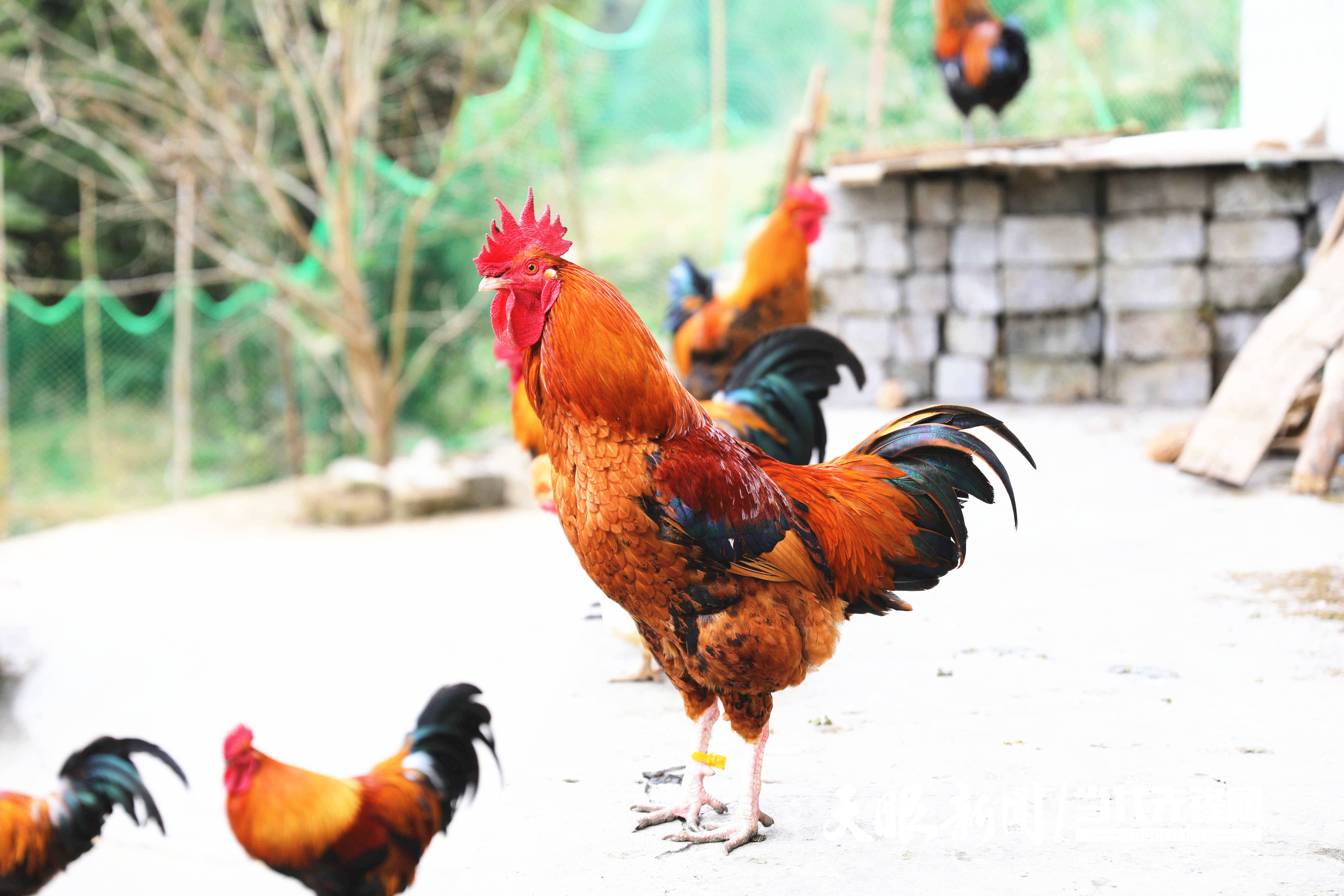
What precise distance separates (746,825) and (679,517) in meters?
0.75

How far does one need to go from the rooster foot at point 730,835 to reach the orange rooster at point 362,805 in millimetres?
514

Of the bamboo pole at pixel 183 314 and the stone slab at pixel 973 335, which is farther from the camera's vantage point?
the bamboo pole at pixel 183 314

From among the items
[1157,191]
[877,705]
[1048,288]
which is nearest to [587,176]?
[1048,288]

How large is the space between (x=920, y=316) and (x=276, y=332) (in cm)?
702

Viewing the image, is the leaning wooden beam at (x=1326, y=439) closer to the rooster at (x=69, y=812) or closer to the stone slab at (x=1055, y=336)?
the stone slab at (x=1055, y=336)

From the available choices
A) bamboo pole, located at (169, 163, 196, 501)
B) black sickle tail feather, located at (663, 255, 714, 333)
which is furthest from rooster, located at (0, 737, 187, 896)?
bamboo pole, located at (169, 163, 196, 501)

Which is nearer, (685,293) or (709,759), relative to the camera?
(709,759)

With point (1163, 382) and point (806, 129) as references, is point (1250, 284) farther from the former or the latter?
point (806, 129)

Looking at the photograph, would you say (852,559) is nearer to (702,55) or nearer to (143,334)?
(702,55)

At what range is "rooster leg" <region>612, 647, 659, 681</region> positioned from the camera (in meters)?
3.46

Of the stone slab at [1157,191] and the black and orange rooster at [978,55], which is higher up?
the black and orange rooster at [978,55]

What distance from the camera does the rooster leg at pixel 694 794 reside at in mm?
2441

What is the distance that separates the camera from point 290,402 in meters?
10.9

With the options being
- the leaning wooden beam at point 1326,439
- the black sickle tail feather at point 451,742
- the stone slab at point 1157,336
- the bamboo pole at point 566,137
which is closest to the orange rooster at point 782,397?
the black sickle tail feather at point 451,742
